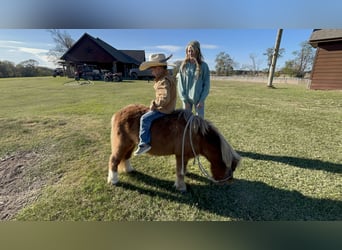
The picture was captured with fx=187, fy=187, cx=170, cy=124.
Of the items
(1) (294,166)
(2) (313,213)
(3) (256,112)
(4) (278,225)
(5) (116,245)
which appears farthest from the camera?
(3) (256,112)

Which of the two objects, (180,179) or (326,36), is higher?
(326,36)

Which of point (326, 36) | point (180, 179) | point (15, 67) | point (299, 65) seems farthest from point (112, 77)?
point (299, 65)

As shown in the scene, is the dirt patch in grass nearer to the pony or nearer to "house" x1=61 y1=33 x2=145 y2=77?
the pony

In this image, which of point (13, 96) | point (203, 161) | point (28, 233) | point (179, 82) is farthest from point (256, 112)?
point (13, 96)

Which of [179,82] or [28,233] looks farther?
[179,82]

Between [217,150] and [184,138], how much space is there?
0.36 meters

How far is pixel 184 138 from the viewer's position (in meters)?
1.96

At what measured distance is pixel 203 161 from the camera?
2.92 meters

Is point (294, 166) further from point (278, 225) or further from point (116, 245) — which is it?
point (116, 245)

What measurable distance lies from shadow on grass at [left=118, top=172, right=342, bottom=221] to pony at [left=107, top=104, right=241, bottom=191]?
0.86 ft

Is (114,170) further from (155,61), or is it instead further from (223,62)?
(223,62)

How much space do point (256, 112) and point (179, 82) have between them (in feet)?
13.6

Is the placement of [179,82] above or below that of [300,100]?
above

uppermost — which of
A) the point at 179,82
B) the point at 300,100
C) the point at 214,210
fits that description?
the point at 179,82
